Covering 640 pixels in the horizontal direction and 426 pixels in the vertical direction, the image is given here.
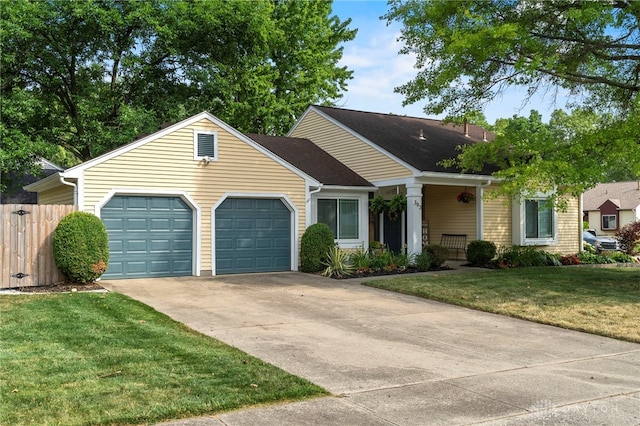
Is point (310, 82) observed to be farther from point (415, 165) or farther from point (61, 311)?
point (61, 311)

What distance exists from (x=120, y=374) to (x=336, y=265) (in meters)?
10.2

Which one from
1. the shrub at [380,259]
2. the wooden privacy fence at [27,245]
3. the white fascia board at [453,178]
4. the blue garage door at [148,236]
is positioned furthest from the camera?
the white fascia board at [453,178]

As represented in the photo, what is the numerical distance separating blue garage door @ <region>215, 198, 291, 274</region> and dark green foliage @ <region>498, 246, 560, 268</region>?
23.7ft

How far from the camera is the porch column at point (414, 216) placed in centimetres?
1738

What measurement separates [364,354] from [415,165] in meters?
11.1

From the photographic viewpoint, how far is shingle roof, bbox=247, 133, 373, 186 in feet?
60.1

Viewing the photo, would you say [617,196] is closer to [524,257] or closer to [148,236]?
[524,257]

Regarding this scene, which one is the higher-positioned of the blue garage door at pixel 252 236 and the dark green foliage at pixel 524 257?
the blue garage door at pixel 252 236

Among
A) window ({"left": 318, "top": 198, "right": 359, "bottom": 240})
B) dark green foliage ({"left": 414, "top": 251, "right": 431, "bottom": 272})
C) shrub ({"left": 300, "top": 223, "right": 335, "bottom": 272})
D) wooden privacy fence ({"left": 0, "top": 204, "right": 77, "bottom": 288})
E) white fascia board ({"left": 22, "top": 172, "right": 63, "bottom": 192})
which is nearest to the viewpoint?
wooden privacy fence ({"left": 0, "top": 204, "right": 77, "bottom": 288})

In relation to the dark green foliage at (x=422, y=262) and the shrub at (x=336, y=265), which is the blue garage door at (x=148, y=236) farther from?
the dark green foliage at (x=422, y=262)

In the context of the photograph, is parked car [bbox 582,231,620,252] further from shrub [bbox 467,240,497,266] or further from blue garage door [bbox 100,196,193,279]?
blue garage door [bbox 100,196,193,279]

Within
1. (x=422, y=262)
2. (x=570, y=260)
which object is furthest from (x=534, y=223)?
(x=422, y=262)

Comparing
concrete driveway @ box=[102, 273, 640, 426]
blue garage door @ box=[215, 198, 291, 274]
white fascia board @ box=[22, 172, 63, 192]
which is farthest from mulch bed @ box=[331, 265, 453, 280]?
white fascia board @ box=[22, 172, 63, 192]

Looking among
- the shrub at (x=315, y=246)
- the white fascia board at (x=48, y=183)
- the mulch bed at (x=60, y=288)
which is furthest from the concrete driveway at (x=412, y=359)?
the white fascia board at (x=48, y=183)
